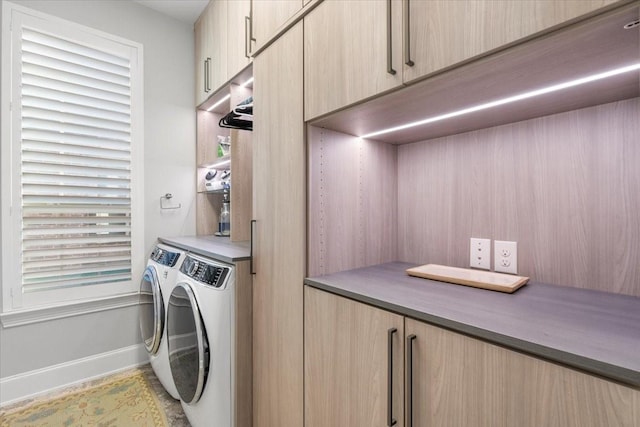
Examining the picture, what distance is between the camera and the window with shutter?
191 cm

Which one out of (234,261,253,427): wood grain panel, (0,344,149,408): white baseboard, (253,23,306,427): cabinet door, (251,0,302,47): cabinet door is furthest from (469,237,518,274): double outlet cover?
(0,344,149,408): white baseboard

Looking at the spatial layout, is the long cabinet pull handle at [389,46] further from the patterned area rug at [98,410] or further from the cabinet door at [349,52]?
the patterned area rug at [98,410]

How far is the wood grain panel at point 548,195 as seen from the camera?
91 cm

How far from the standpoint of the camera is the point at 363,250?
1.38 meters

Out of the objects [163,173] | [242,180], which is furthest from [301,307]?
[163,173]

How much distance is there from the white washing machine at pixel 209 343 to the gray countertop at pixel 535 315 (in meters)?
0.52

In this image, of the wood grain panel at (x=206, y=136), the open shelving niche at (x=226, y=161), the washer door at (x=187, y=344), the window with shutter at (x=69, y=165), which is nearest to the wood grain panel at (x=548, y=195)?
the washer door at (x=187, y=344)

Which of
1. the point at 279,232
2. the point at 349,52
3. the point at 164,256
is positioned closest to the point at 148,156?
the point at 164,256

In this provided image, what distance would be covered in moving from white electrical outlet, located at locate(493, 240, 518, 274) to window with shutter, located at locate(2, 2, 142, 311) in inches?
95.2

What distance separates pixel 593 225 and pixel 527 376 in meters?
0.64

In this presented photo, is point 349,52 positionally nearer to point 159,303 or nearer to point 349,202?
point 349,202

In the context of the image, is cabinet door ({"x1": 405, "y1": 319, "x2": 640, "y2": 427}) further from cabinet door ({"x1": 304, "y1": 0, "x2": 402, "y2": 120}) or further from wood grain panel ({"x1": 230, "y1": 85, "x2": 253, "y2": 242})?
wood grain panel ({"x1": 230, "y1": 85, "x2": 253, "y2": 242})

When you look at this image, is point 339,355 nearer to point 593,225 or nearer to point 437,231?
point 437,231

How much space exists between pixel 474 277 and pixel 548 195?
384mm
